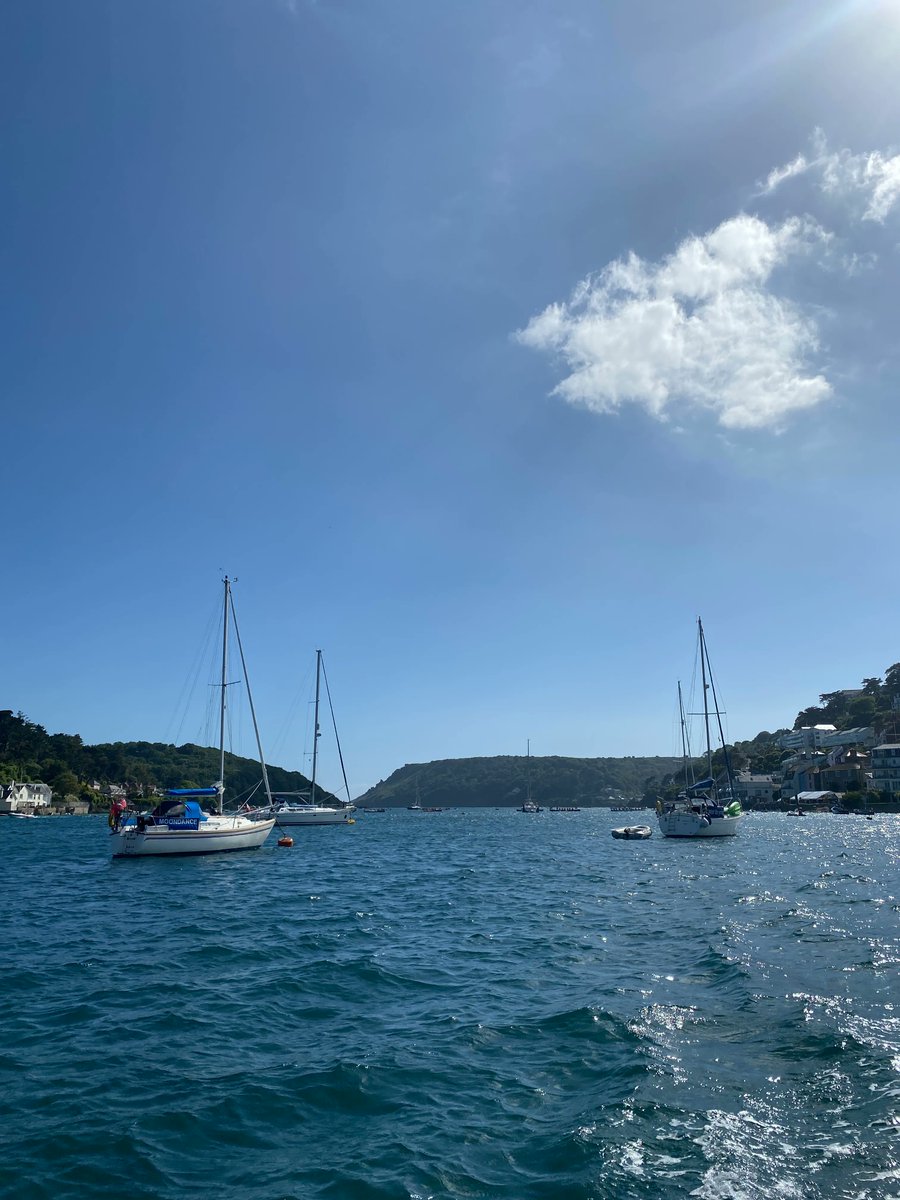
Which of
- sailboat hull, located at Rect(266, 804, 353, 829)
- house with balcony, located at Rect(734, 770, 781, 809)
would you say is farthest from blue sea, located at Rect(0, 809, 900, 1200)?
house with balcony, located at Rect(734, 770, 781, 809)

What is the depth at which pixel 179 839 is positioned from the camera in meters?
46.9

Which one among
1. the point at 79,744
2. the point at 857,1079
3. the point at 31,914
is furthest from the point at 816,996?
the point at 79,744

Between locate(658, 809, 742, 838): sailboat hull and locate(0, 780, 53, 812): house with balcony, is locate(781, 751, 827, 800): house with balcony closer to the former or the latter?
locate(658, 809, 742, 838): sailboat hull

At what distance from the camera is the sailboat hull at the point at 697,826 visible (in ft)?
232

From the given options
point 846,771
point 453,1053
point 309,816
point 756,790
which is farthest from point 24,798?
point 453,1053

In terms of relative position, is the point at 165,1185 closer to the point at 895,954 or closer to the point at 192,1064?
the point at 192,1064

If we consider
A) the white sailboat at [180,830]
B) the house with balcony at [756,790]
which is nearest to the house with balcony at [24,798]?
the white sailboat at [180,830]

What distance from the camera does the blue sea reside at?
8.21 meters

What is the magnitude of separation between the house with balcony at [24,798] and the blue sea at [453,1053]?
458 feet

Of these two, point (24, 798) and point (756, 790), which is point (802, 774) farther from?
point (24, 798)

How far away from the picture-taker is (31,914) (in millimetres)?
26312

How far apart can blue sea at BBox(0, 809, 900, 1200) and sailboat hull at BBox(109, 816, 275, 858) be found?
19.3 m

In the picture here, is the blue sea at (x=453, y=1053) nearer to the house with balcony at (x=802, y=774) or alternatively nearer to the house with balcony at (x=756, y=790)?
the house with balcony at (x=802, y=774)

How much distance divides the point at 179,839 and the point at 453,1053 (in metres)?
39.3
